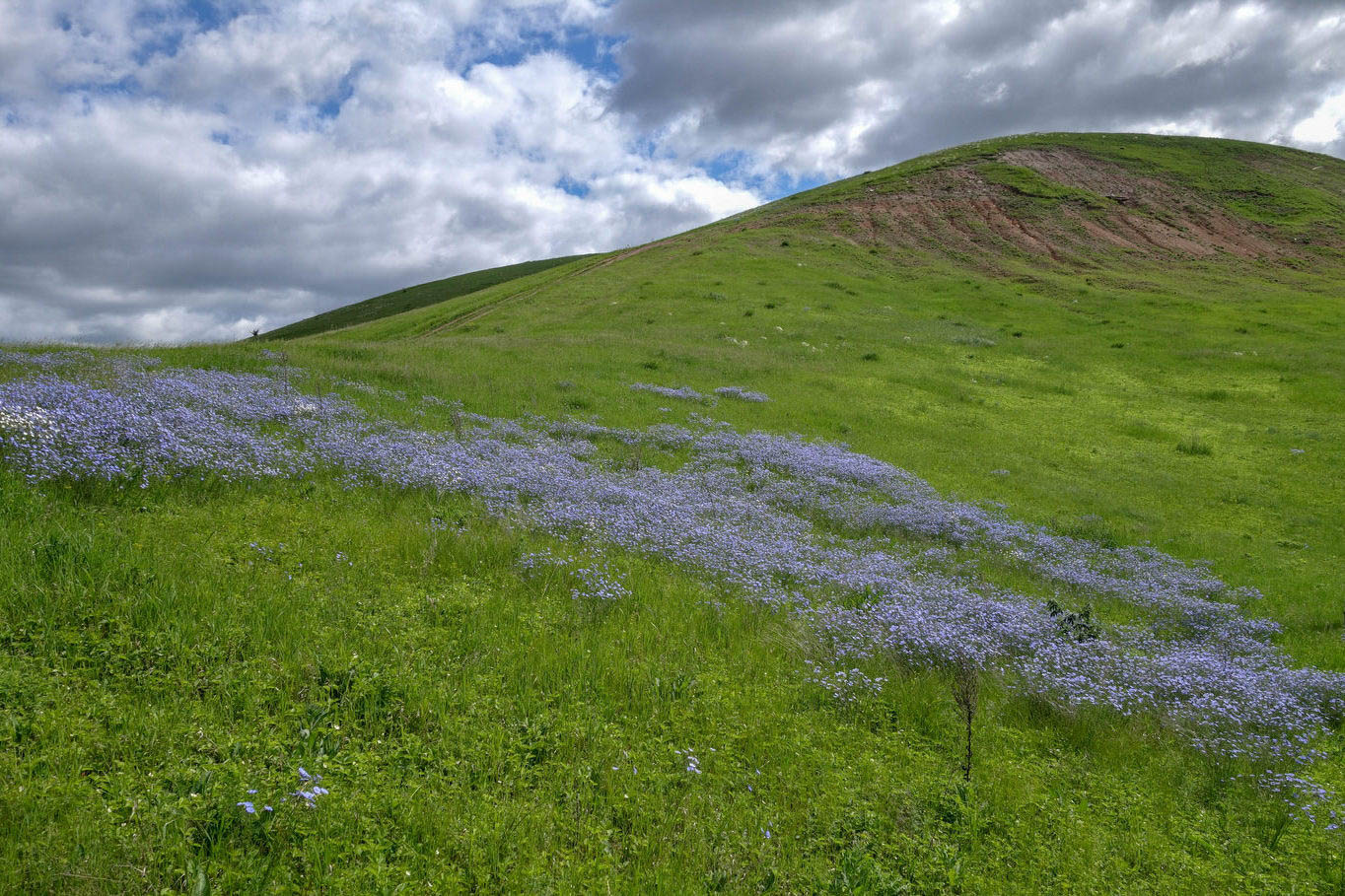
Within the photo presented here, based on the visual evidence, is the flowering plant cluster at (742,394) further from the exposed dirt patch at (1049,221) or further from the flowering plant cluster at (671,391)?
the exposed dirt patch at (1049,221)

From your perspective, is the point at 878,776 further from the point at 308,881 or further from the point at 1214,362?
the point at 1214,362

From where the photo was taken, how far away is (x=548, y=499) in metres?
11.8

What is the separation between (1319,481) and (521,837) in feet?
88.2

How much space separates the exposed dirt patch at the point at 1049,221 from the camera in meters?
60.3

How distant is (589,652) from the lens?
6.83 m

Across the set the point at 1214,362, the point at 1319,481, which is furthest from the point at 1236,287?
the point at 1319,481

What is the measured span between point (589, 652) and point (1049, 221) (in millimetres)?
71459

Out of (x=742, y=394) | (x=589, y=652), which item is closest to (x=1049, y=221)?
(x=742, y=394)

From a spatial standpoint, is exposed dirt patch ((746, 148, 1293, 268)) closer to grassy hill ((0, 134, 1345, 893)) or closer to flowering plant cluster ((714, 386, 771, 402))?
flowering plant cluster ((714, 386, 771, 402))

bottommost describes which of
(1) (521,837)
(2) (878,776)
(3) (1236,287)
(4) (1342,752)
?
(4) (1342,752)

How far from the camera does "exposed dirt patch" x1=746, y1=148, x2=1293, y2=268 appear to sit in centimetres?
6028

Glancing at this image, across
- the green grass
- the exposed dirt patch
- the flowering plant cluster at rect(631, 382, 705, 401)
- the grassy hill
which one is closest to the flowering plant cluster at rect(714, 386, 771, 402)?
the flowering plant cluster at rect(631, 382, 705, 401)

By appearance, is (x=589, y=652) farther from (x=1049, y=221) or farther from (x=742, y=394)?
(x=1049, y=221)

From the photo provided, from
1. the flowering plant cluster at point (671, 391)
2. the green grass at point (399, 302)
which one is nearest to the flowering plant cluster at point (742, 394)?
the flowering plant cluster at point (671, 391)
